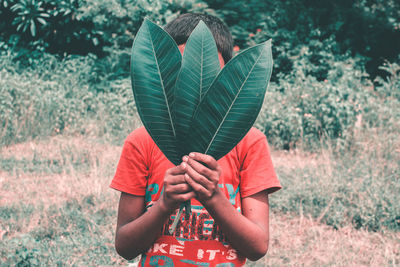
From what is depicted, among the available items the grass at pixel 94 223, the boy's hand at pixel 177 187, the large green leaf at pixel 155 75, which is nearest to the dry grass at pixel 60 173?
the grass at pixel 94 223

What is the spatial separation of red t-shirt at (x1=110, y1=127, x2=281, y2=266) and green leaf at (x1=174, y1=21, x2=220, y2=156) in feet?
1.56

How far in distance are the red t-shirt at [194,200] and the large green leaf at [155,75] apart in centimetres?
46

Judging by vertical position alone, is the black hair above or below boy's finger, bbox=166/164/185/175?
above

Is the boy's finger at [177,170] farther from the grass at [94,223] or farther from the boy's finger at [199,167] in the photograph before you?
the grass at [94,223]

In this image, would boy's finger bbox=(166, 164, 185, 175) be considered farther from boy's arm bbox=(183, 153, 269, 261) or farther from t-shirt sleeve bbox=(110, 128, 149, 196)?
t-shirt sleeve bbox=(110, 128, 149, 196)

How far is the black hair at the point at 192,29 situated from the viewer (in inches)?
48.1

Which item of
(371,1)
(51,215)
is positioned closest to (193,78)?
(51,215)

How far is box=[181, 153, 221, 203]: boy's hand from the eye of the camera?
0.73 metres

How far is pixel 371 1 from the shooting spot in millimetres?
9125

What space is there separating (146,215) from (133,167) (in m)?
0.21

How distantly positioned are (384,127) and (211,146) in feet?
17.1

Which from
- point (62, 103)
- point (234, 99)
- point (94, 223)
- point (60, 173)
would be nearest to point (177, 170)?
point (234, 99)

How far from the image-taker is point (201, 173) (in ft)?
2.48

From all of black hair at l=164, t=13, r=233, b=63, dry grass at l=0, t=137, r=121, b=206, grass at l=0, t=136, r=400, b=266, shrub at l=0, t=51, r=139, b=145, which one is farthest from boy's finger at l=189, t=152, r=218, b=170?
shrub at l=0, t=51, r=139, b=145
